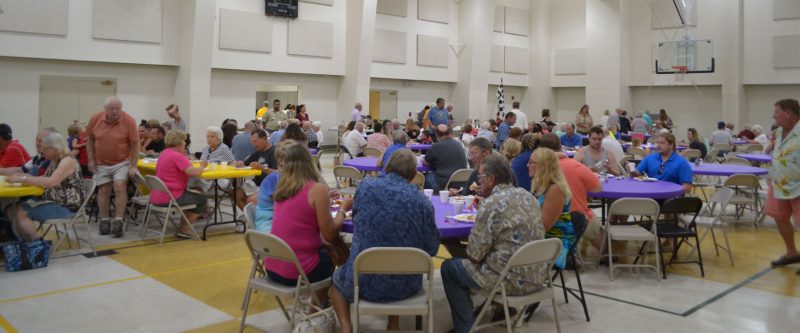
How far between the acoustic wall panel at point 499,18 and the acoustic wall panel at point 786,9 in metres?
8.65

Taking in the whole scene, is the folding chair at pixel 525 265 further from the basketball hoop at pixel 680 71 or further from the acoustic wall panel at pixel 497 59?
the acoustic wall panel at pixel 497 59

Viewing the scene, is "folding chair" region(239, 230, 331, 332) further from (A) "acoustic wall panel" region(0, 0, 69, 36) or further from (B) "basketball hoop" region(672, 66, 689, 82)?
(B) "basketball hoop" region(672, 66, 689, 82)

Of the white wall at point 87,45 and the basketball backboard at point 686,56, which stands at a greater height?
the basketball backboard at point 686,56

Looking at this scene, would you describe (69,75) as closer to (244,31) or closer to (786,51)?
(244,31)

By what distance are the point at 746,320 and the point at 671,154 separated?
264 cm

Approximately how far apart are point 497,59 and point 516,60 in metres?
1.17

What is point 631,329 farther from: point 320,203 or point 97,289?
point 97,289

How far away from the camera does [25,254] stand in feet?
17.3

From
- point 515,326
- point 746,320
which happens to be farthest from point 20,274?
point 746,320

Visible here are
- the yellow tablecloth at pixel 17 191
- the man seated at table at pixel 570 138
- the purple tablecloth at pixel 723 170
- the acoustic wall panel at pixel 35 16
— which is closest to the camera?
the yellow tablecloth at pixel 17 191

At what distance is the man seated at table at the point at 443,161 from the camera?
7.12 m

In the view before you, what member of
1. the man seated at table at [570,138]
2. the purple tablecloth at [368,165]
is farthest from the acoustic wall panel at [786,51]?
the purple tablecloth at [368,165]

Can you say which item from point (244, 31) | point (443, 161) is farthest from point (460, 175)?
point (244, 31)

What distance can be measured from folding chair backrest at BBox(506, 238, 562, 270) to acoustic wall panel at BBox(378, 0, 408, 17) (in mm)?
16201
